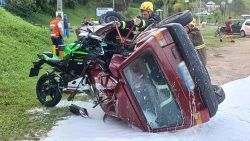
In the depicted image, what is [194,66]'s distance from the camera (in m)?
5.61

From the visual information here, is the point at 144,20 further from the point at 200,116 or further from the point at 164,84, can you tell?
the point at 200,116

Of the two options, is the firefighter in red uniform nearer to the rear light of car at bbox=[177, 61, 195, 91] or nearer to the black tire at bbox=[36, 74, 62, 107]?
the black tire at bbox=[36, 74, 62, 107]

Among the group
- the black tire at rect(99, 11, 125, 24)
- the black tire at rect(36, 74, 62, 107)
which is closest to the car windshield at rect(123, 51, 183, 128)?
the black tire at rect(36, 74, 62, 107)

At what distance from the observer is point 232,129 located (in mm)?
6242

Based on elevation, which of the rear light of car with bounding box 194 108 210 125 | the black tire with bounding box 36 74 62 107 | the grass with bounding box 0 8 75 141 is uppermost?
the rear light of car with bounding box 194 108 210 125

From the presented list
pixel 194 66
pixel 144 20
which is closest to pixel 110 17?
pixel 144 20

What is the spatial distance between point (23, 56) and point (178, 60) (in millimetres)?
9721

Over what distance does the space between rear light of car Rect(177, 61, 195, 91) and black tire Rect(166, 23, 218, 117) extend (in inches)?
1.4

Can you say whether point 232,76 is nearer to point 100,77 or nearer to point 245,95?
point 245,95

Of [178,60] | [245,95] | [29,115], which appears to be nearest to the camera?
[178,60]

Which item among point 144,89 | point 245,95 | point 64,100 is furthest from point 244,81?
point 144,89

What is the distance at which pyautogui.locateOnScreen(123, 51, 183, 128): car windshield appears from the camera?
5.73 meters

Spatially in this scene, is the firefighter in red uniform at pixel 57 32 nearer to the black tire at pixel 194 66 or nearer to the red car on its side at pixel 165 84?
the red car on its side at pixel 165 84

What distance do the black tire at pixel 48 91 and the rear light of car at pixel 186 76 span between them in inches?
109
